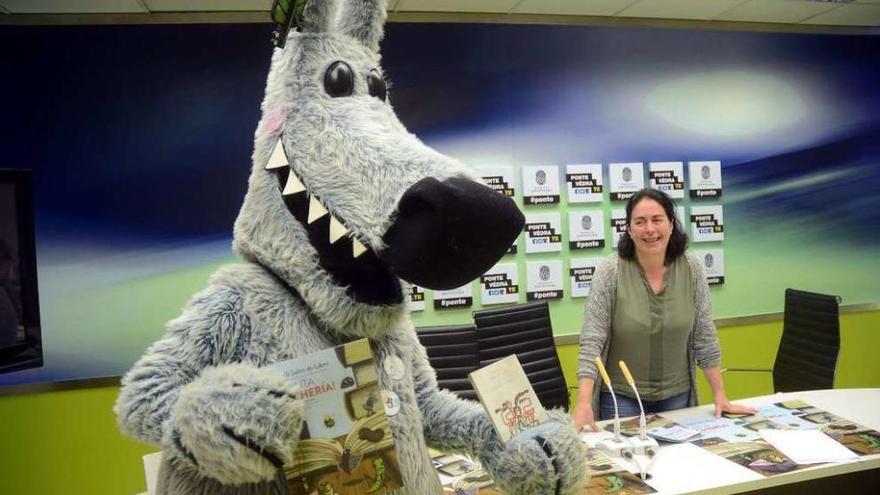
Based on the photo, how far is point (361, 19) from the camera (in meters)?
0.89

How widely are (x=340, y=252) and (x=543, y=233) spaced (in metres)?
2.63

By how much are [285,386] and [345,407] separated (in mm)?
111

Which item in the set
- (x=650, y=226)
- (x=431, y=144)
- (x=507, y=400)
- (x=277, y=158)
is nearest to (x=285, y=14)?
(x=277, y=158)

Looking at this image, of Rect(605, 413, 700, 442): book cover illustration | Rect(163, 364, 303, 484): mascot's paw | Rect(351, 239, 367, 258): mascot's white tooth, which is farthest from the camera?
Rect(605, 413, 700, 442): book cover illustration

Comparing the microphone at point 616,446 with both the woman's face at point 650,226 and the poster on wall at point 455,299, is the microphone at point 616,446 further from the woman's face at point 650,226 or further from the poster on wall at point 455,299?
the poster on wall at point 455,299

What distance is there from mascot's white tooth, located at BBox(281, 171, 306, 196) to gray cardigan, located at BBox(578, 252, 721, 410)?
5.44ft

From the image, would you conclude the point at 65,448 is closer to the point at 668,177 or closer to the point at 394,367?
the point at 394,367

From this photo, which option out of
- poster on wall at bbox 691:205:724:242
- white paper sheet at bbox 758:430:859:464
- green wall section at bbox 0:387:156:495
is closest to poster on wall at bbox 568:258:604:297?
poster on wall at bbox 691:205:724:242

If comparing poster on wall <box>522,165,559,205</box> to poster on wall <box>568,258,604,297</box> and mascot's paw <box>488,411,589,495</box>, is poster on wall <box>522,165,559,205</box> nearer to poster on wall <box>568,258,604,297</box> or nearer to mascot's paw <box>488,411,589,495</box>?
poster on wall <box>568,258,604,297</box>

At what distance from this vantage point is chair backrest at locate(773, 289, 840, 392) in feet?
8.84

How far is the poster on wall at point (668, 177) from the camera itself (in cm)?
342

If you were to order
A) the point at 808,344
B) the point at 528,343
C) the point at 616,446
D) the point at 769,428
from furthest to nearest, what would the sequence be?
the point at 808,344
the point at 528,343
the point at 769,428
the point at 616,446

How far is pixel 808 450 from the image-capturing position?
1.72m

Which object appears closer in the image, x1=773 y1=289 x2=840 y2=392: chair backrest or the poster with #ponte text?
x1=773 y1=289 x2=840 y2=392: chair backrest
